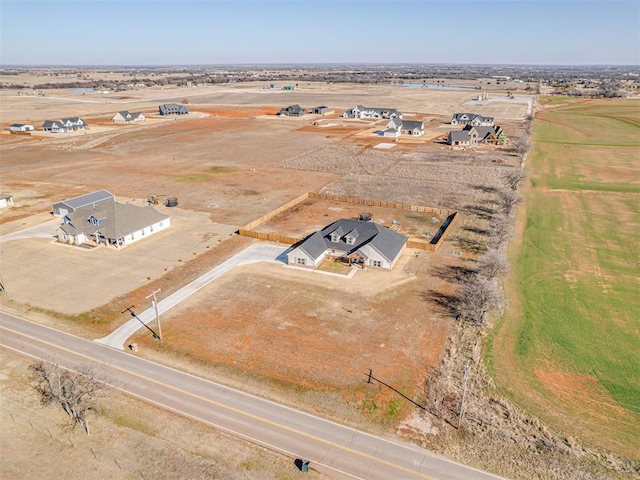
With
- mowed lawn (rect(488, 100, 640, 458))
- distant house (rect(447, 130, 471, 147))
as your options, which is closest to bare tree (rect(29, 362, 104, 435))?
mowed lawn (rect(488, 100, 640, 458))

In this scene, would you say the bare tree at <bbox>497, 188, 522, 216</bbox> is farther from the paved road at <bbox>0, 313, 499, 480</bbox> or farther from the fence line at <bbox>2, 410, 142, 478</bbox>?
the fence line at <bbox>2, 410, 142, 478</bbox>

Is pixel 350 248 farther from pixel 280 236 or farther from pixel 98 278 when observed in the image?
pixel 98 278

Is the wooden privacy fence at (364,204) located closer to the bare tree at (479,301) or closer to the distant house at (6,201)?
the bare tree at (479,301)

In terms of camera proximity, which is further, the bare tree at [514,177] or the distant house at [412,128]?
the distant house at [412,128]

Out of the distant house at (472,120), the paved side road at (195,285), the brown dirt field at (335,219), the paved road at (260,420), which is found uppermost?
the distant house at (472,120)

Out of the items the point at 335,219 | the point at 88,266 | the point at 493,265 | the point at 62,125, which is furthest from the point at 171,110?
the point at 493,265

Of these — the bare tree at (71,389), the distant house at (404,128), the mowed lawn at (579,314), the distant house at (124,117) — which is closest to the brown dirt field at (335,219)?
the mowed lawn at (579,314)

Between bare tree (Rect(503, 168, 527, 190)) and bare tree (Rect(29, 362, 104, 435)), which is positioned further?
bare tree (Rect(503, 168, 527, 190))
